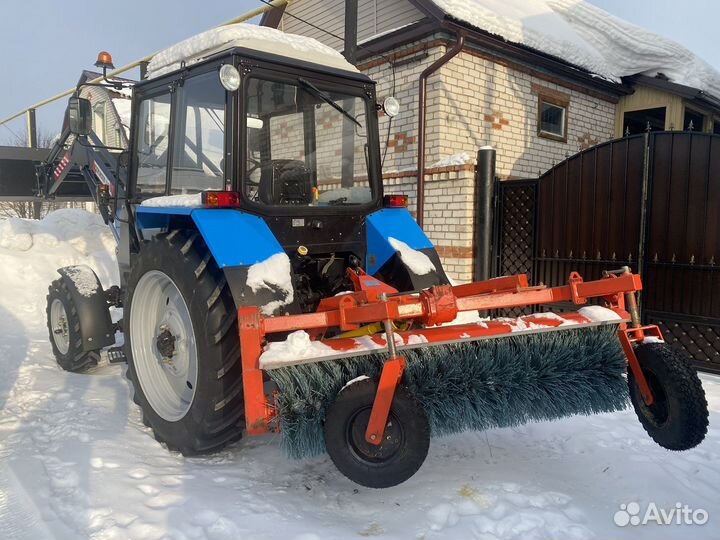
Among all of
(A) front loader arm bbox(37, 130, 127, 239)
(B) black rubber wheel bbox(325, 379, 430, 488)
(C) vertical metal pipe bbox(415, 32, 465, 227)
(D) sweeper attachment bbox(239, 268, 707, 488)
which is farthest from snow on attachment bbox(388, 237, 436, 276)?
(C) vertical metal pipe bbox(415, 32, 465, 227)

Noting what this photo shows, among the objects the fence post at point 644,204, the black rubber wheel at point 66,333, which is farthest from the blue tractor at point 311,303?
the fence post at point 644,204

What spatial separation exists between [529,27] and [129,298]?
7.59 meters

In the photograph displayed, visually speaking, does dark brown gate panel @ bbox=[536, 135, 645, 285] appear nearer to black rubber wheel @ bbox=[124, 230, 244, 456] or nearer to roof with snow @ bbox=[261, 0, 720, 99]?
roof with snow @ bbox=[261, 0, 720, 99]

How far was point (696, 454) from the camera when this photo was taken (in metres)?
2.98

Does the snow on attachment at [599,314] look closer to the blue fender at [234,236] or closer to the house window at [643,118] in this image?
the blue fender at [234,236]

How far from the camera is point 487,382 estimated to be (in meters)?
2.55

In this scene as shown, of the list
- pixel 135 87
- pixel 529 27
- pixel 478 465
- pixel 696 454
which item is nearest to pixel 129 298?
pixel 135 87

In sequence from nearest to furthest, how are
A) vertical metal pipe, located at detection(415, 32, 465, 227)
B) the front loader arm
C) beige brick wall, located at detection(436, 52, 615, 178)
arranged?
the front loader arm
vertical metal pipe, located at detection(415, 32, 465, 227)
beige brick wall, located at detection(436, 52, 615, 178)

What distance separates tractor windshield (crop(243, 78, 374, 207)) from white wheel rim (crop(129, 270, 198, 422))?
84 centimetres

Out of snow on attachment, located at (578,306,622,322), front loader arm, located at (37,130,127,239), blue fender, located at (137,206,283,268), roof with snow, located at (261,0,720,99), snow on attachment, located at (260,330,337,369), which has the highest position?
roof with snow, located at (261,0,720,99)

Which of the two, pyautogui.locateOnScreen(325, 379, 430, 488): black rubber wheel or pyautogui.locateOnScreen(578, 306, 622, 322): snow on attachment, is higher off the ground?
pyautogui.locateOnScreen(578, 306, 622, 322): snow on attachment

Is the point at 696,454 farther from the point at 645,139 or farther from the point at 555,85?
the point at 555,85

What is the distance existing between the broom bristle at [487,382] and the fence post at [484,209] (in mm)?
4004

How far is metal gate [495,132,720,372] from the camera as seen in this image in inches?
194
